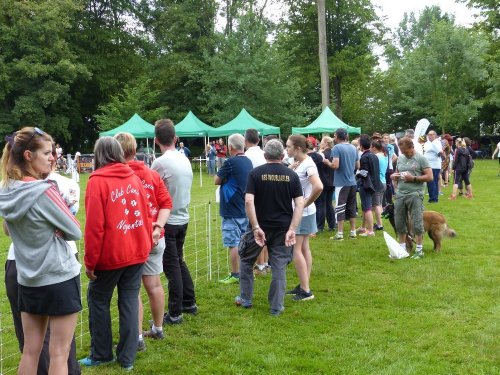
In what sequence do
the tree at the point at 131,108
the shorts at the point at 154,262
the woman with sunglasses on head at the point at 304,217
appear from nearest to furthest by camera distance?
the shorts at the point at 154,262 < the woman with sunglasses on head at the point at 304,217 < the tree at the point at 131,108

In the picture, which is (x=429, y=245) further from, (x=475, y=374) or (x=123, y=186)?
(x=123, y=186)

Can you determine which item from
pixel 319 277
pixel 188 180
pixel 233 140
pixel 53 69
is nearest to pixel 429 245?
pixel 319 277

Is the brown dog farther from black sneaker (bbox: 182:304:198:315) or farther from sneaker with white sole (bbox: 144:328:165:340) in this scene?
sneaker with white sole (bbox: 144:328:165:340)

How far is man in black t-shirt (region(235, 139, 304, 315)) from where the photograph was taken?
5020 millimetres

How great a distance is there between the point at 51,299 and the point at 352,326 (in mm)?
2914

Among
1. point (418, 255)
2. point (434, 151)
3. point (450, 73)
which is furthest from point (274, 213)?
point (450, 73)

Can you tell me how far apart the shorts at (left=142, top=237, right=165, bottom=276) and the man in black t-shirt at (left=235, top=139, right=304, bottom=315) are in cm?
98

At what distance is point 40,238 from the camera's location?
9.26 ft

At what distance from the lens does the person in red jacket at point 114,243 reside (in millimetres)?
3531

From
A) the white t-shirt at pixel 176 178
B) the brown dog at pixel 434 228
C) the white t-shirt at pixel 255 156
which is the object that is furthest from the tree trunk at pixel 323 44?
the white t-shirt at pixel 176 178

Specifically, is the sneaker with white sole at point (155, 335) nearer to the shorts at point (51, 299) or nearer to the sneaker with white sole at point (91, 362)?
the sneaker with white sole at point (91, 362)

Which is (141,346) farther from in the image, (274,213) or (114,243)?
(274,213)

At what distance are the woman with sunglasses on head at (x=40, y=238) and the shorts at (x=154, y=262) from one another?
1.31 m

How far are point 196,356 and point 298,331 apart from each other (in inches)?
39.9
